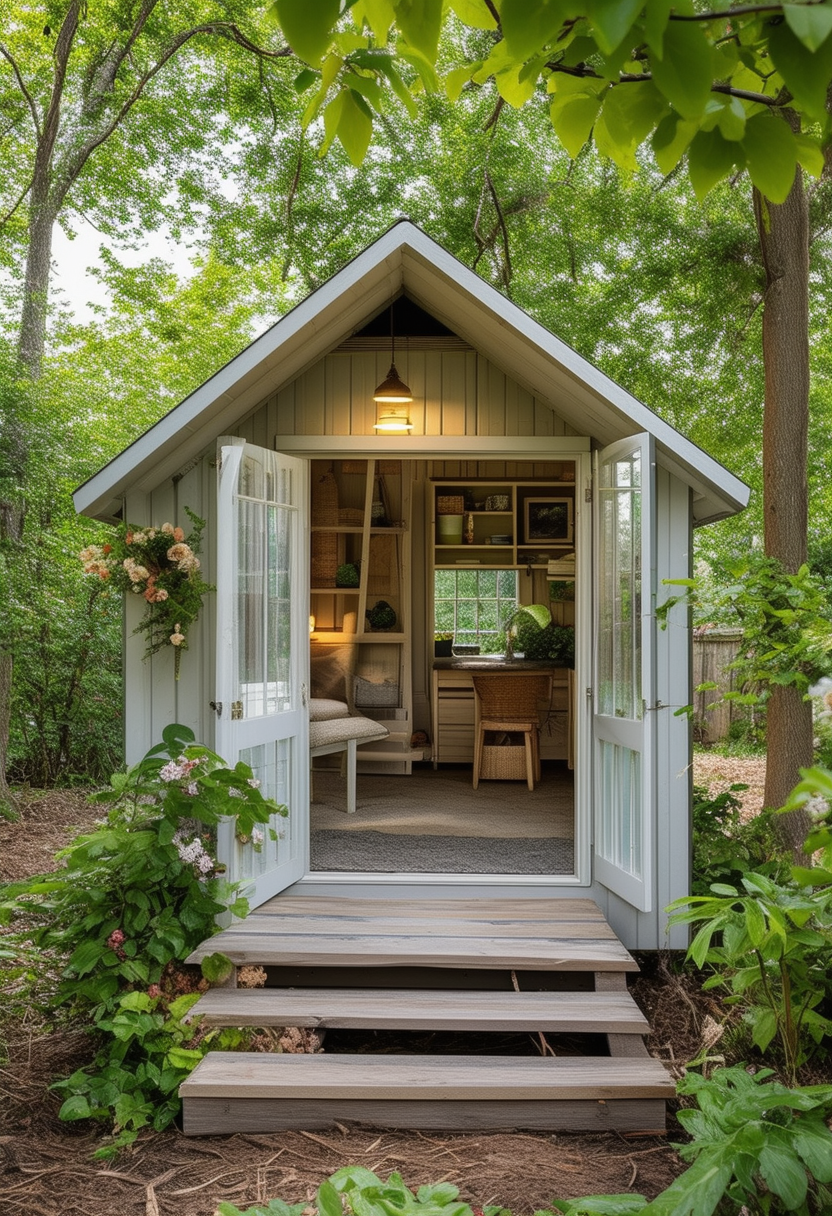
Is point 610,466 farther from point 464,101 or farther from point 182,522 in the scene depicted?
point 464,101

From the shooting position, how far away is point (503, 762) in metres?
8.00

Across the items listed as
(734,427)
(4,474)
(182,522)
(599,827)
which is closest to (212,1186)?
(599,827)

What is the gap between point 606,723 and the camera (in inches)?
195

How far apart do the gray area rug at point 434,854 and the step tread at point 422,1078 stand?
1561 mm

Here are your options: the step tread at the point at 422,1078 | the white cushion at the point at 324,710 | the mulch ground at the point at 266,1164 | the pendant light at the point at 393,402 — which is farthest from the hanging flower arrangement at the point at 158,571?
the white cushion at the point at 324,710

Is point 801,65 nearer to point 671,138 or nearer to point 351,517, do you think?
point 671,138

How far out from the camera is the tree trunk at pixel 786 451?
21.8ft

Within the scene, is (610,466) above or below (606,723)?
above

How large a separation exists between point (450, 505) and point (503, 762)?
2.63 metres

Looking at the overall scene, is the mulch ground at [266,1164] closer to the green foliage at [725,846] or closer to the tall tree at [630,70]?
the green foliage at [725,846]

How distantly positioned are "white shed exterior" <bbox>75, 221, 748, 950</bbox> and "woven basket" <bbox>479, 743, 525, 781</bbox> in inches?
109

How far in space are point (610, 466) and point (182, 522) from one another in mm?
2138

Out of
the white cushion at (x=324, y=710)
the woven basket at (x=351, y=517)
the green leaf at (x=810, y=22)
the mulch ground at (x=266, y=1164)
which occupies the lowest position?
the mulch ground at (x=266, y=1164)

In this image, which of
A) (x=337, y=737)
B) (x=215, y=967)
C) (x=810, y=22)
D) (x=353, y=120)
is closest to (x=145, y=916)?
(x=215, y=967)
